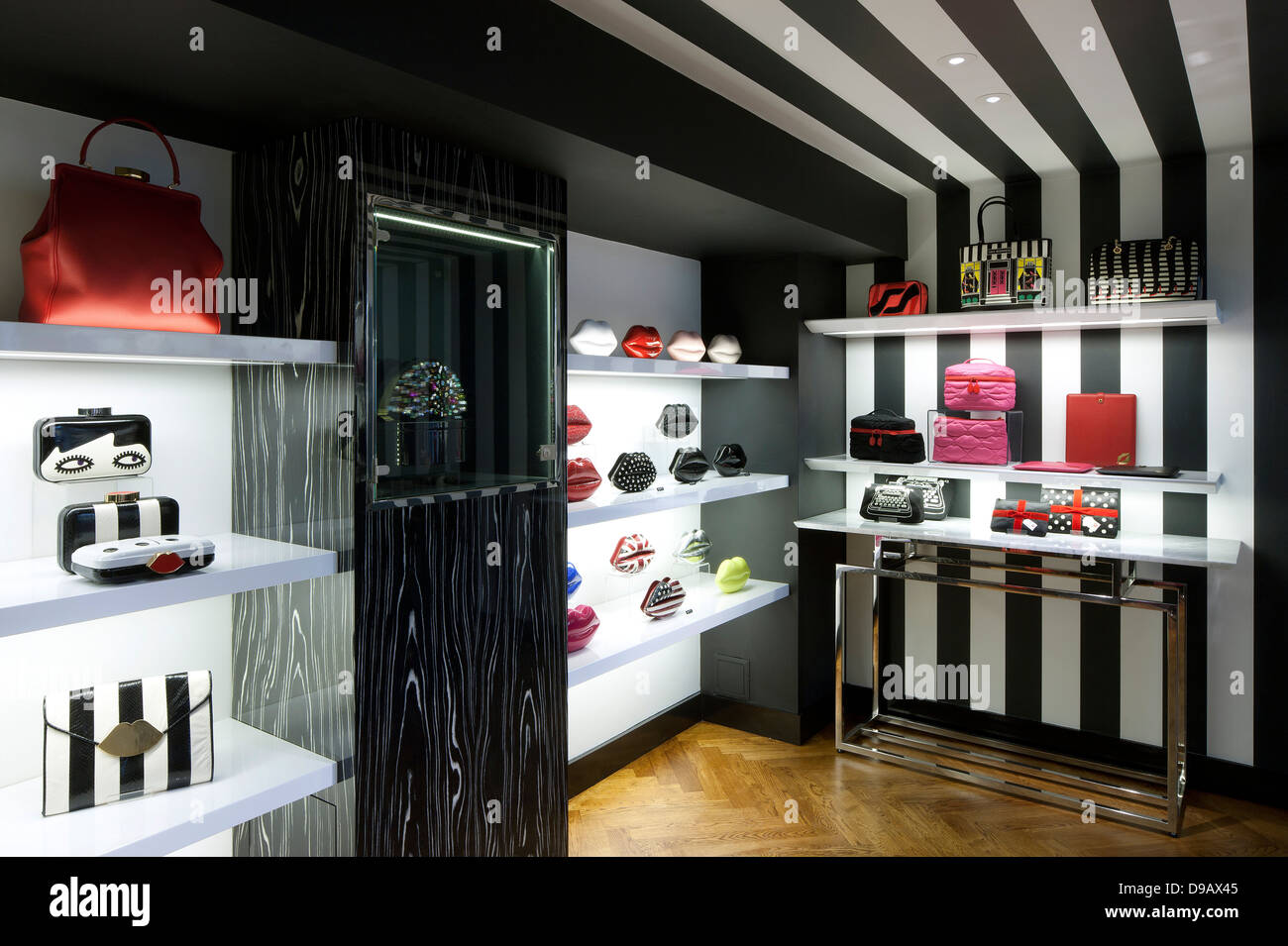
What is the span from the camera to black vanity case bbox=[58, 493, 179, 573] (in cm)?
169

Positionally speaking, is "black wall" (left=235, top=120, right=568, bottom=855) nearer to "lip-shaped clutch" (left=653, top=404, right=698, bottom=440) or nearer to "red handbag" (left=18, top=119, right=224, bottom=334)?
"red handbag" (left=18, top=119, right=224, bottom=334)

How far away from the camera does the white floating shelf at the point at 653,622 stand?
2770 millimetres

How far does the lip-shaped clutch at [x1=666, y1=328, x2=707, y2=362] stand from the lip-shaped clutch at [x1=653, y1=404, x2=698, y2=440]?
9.6 inches

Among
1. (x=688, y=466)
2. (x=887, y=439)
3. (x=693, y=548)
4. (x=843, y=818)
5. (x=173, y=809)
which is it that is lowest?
(x=843, y=818)

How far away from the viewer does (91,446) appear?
1.78 m

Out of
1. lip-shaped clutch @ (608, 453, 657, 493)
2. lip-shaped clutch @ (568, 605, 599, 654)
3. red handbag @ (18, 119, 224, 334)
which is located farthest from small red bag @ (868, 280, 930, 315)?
red handbag @ (18, 119, 224, 334)

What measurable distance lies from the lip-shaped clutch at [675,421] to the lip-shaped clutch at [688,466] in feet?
0.40

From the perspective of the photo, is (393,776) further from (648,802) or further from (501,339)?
(648,802)

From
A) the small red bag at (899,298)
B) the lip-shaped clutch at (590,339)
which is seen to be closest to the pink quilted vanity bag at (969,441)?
the small red bag at (899,298)

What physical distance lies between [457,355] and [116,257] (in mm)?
788

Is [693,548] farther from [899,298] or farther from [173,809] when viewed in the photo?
[173,809]

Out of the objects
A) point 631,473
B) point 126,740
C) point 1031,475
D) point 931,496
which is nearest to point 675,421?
point 631,473

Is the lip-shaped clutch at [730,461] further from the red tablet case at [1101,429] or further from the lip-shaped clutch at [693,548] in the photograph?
the red tablet case at [1101,429]
